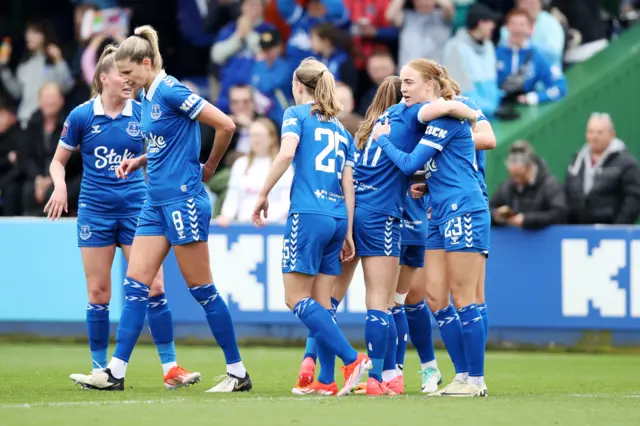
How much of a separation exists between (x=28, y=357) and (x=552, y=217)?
490 centimetres

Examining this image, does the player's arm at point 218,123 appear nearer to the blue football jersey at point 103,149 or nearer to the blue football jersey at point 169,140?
the blue football jersey at point 169,140

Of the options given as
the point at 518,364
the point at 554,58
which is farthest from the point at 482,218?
the point at 554,58

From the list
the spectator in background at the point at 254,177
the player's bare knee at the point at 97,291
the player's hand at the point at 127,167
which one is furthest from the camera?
the spectator in background at the point at 254,177

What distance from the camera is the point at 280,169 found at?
8797mm

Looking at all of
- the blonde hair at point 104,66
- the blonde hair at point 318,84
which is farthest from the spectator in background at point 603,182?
the blonde hair at point 104,66

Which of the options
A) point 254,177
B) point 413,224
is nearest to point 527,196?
point 254,177

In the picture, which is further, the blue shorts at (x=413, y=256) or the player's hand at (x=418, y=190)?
the blue shorts at (x=413, y=256)

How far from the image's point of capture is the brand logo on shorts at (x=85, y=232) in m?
9.64

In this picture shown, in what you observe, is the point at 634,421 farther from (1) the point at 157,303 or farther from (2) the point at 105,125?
(2) the point at 105,125

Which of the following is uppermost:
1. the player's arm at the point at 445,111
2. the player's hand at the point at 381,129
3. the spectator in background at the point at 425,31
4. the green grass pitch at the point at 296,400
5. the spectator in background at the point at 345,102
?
the spectator in background at the point at 425,31

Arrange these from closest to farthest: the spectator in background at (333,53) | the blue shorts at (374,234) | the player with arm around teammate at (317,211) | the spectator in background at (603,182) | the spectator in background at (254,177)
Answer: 1. the player with arm around teammate at (317,211)
2. the blue shorts at (374,234)
3. the spectator in background at (603,182)
4. the spectator in background at (254,177)
5. the spectator in background at (333,53)

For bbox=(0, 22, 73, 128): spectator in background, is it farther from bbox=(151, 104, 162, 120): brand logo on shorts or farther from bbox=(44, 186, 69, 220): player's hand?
bbox=(151, 104, 162, 120): brand logo on shorts

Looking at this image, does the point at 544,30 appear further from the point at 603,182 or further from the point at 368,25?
the point at 603,182

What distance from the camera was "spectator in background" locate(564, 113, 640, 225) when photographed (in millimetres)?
13242
